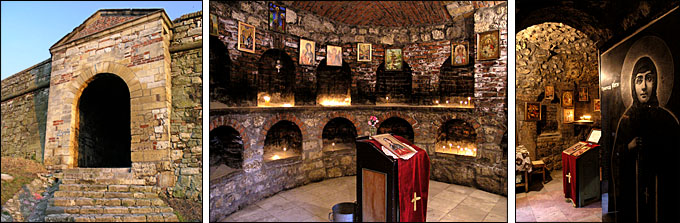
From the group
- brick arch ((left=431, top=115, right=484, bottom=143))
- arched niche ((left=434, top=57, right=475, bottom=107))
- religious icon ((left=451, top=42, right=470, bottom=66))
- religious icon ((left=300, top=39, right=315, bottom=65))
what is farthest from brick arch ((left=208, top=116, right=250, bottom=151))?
religious icon ((left=451, top=42, right=470, bottom=66))

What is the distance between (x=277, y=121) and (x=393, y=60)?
2.28 meters

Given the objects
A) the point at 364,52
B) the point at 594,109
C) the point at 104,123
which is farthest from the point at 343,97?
the point at 104,123

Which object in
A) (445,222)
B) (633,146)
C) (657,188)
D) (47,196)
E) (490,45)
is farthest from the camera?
(490,45)

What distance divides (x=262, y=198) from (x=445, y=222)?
284 cm

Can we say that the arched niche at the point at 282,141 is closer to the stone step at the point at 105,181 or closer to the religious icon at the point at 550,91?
the stone step at the point at 105,181

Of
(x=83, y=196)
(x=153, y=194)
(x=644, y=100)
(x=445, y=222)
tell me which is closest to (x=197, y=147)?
(x=153, y=194)

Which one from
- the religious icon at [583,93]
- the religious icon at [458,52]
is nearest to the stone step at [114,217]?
the religious icon at [583,93]

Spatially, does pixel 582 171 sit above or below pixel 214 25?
below

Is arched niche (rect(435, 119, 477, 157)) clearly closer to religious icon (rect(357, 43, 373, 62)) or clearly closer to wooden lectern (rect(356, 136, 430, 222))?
wooden lectern (rect(356, 136, 430, 222))

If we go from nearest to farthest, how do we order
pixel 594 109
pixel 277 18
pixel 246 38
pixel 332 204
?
pixel 594 109, pixel 332 204, pixel 246 38, pixel 277 18

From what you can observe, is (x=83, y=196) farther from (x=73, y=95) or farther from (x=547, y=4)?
(x=547, y=4)

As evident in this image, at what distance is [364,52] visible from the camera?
3936mm

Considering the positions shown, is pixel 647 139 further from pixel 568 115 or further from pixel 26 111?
pixel 26 111

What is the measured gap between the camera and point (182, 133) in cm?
261
